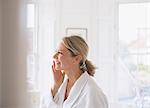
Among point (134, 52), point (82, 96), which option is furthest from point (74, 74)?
point (134, 52)

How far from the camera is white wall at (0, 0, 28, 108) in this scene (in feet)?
12.0

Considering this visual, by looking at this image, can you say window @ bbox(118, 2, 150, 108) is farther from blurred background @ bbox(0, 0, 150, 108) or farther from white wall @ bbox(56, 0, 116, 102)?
white wall @ bbox(56, 0, 116, 102)

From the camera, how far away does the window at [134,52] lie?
4.38 m

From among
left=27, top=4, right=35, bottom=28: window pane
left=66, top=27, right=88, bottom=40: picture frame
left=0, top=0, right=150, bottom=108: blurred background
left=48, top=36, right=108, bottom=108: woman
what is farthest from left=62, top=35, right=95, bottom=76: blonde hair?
left=66, top=27, right=88, bottom=40: picture frame

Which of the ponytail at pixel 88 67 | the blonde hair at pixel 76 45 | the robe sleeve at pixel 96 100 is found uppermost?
the blonde hair at pixel 76 45

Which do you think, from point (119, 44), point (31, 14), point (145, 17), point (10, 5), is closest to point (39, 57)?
point (31, 14)

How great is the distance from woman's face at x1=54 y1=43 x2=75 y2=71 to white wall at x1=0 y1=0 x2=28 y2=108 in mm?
2291

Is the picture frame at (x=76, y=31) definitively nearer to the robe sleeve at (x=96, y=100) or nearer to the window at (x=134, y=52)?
the window at (x=134, y=52)

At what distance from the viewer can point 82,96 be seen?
4.64 ft

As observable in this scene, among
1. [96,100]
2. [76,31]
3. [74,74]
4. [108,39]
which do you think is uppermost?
[76,31]

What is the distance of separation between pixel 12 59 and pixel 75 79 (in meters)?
2.32

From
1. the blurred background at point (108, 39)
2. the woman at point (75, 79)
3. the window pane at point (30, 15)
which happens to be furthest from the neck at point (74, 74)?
the blurred background at point (108, 39)

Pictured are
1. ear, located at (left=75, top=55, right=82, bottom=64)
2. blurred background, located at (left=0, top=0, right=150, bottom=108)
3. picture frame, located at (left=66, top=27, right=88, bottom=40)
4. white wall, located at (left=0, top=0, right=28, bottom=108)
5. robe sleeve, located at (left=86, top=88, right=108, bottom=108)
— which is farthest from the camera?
picture frame, located at (left=66, top=27, right=88, bottom=40)

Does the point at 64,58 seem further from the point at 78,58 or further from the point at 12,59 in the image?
the point at 12,59
